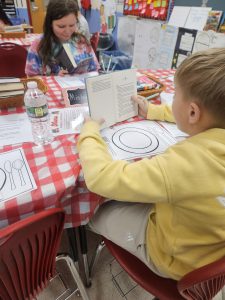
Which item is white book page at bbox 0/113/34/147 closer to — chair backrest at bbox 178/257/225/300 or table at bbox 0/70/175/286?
table at bbox 0/70/175/286

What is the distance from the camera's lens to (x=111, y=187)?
596 mm

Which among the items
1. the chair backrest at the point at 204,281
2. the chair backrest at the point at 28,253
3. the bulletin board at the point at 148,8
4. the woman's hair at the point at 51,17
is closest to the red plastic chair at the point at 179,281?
the chair backrest at the point at 204,281

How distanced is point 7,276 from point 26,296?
156mm

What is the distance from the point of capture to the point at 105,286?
3.69ft

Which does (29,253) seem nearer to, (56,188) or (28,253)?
(28,253)

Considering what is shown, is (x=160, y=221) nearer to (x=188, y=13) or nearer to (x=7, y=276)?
(x=7, y=276)

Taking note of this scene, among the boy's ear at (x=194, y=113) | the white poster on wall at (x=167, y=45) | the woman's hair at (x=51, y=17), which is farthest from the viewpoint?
the white poster on wall at (x=167, y=45)

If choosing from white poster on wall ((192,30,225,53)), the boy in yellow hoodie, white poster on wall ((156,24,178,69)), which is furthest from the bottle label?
white poster on wall ((156,24,178,69))

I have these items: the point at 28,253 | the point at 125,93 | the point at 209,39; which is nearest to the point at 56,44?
the point at 125,93

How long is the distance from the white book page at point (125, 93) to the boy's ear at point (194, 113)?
38cm

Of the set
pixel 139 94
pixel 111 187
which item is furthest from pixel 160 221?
pixel 139 94

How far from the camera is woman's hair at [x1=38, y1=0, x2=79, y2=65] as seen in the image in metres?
1.55

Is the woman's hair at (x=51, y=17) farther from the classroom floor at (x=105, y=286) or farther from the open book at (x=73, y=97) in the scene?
the classroom floor at (x=105, y=286)

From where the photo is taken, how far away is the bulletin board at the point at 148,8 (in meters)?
2.56
